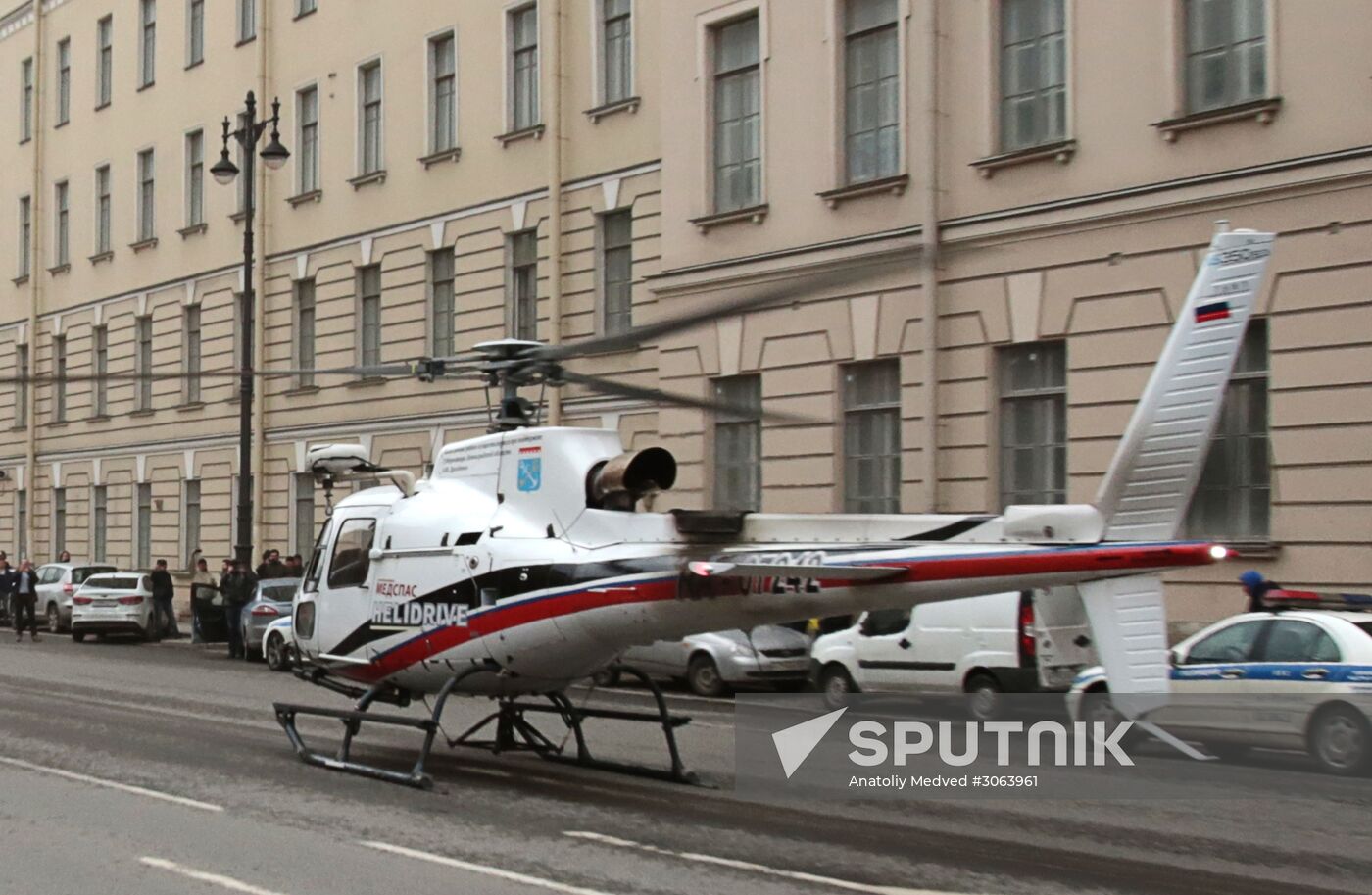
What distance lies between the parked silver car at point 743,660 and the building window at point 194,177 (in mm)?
22335

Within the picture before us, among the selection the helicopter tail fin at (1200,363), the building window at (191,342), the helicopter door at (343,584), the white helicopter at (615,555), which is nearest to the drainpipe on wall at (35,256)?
the building window at (191,342)

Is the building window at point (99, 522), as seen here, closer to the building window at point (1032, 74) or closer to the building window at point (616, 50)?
the building window at point (616, 50)

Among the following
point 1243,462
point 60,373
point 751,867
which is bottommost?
point 751,867

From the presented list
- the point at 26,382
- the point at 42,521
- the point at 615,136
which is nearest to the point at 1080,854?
the point at 26,382

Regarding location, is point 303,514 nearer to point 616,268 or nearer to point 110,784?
point 616,268

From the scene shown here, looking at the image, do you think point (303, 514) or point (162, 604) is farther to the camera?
point (303, 514)

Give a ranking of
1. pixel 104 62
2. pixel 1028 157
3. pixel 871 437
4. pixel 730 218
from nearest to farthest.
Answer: pixel 1028 157 < pixel 871 437 < pixel 730 218 < pixel 104 62

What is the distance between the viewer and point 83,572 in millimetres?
38656

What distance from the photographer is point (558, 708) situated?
47.4ft

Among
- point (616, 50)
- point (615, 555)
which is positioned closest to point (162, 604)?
point (616, 50)

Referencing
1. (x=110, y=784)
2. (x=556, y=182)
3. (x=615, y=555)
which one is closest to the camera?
(x=615, y=555)

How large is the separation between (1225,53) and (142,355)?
95.8 ft

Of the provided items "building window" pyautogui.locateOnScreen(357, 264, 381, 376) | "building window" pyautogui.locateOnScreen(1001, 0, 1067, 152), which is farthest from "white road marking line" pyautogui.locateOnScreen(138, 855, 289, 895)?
"building window" pyautogui.locateOnScreen(357, 264, 381, 376)

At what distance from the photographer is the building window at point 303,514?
3647cm
